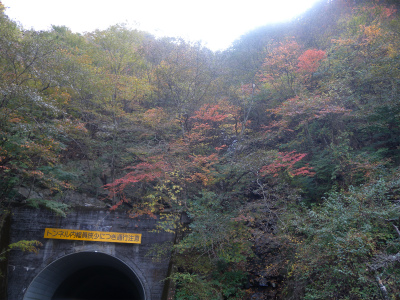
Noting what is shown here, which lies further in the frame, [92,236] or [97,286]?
[97,286]

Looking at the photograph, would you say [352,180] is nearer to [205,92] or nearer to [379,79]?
[379,79]

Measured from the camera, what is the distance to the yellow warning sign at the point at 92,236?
32.3ft

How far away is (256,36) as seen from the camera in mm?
19031

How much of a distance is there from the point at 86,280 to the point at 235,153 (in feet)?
34.7

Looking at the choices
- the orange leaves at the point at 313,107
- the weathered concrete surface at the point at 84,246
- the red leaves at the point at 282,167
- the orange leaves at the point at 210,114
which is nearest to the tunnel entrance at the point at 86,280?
the weathered concrete surface at the point at 84,246

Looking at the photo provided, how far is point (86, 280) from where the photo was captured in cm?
1409

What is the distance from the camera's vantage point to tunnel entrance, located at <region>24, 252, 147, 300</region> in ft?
32.4

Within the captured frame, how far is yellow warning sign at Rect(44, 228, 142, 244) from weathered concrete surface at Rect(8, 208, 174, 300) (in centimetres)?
14

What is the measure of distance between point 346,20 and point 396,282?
14.6 m

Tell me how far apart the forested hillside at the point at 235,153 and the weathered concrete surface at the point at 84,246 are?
1.68ft

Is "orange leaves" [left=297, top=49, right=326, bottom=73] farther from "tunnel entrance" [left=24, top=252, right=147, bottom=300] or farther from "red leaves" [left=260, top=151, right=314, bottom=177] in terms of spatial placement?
"tunnel entrance" [left=24, top=252, right=147, bottom=300]

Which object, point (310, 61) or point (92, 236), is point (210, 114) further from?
point (92, 236)

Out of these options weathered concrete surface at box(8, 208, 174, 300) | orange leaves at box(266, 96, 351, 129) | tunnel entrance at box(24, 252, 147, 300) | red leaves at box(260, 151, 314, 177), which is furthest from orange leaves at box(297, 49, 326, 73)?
tunnel entrance at box(24, 252, 147, 300)

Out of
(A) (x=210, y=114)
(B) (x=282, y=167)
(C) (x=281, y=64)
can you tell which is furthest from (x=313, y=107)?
(C) (x=281, y=64)
